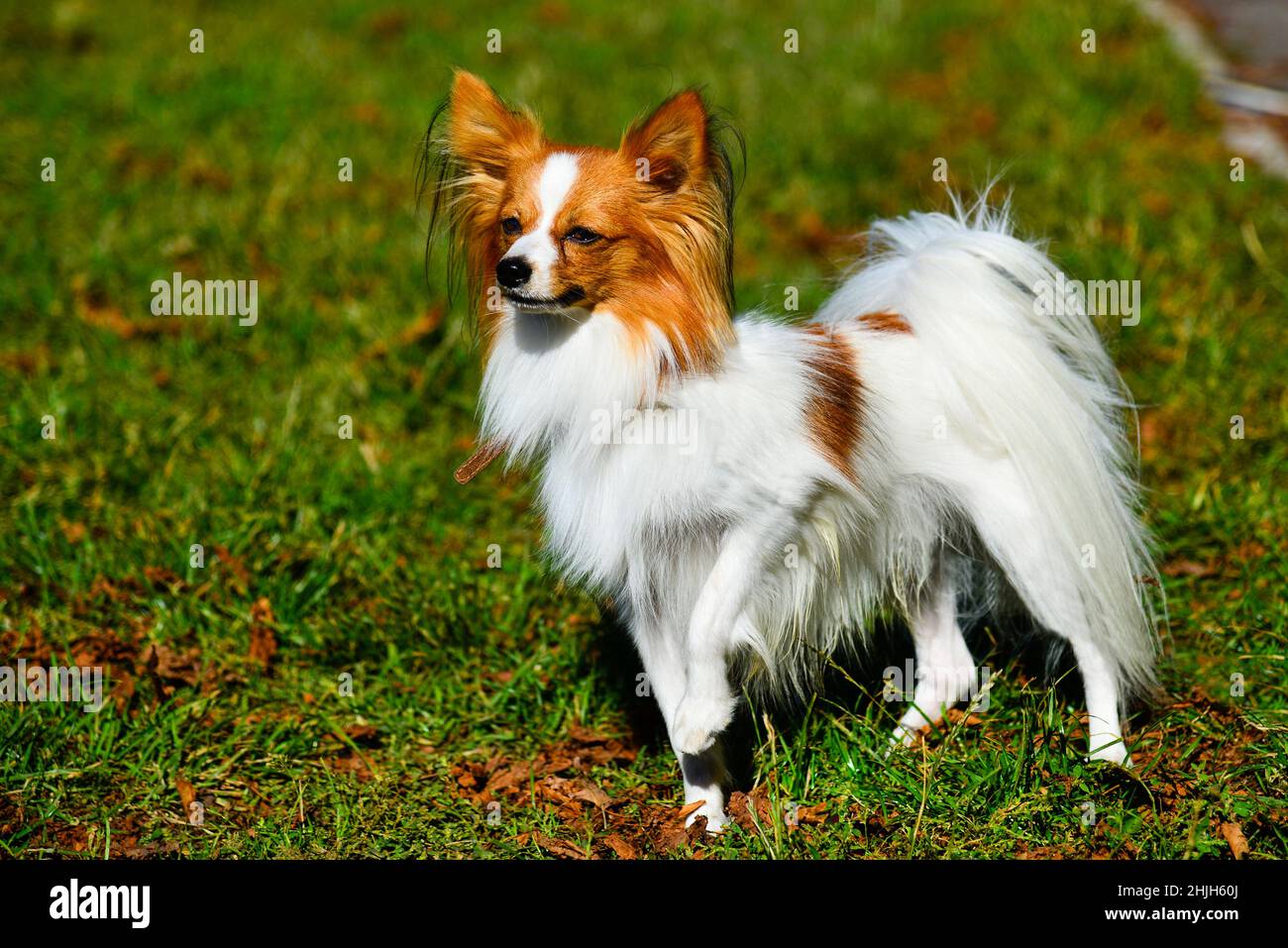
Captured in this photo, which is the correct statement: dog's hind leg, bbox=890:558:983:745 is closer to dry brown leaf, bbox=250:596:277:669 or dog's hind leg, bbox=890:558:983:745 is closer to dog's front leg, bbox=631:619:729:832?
dog's front leg, bbox=631:619:729:832

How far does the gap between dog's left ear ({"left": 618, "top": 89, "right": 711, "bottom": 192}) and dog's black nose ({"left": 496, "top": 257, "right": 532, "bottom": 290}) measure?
1.46ft

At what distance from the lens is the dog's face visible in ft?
10.7

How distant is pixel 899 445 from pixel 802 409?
0.45m

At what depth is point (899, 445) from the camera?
371 centimetres

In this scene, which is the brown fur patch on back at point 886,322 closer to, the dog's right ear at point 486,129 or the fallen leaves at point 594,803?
the dog's right ear at point 486,129

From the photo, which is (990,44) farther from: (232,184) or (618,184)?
(618,184)

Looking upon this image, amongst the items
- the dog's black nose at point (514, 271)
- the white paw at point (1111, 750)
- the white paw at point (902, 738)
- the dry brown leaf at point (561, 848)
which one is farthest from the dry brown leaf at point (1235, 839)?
the dog's black nose at point (514, 271)

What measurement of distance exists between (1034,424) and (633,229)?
134 cm

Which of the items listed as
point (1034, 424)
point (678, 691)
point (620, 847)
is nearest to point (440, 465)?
point (678, 691)

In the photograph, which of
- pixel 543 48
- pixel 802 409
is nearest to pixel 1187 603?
pixel 802 409

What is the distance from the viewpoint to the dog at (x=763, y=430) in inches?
131

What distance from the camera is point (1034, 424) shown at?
3721 millimetres

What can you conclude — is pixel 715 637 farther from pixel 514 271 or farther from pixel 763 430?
pixel 514 271

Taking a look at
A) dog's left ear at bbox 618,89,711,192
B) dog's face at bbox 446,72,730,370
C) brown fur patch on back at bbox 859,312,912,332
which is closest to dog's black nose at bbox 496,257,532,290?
dog's face at bbox 446,72,730,370
